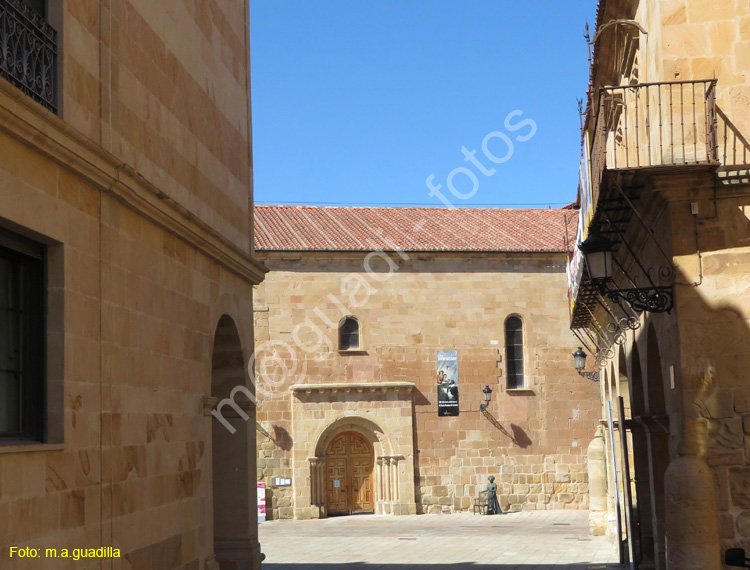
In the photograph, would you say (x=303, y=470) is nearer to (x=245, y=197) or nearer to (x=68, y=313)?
(x=245, y=197)

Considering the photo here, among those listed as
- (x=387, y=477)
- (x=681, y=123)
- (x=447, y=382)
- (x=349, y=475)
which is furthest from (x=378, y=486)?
(x=681, y=123)

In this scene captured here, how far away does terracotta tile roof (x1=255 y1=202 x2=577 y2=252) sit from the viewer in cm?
3075

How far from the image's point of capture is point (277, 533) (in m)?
24.2

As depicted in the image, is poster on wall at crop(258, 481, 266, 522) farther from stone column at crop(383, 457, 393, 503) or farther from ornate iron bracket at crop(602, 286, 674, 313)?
ornate iron bracket at crop(602, 286, 674, 313)

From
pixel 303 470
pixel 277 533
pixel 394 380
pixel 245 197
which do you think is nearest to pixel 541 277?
pixel 394 380

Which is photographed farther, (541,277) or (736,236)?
(541,277)

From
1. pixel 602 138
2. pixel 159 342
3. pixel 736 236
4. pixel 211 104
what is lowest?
pixel 159 342

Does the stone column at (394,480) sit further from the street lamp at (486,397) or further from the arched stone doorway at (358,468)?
the street lamp at (486,397)

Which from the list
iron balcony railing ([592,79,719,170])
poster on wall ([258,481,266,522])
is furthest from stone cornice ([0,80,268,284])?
poster on wall ([258,481,266,522])

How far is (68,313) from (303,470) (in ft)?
71.6

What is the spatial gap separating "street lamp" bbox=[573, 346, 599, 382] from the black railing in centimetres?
1762

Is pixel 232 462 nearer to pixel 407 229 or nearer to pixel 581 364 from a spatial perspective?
pixel 581 364

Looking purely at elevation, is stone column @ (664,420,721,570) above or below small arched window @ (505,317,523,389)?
below

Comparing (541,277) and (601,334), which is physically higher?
(541,277)
